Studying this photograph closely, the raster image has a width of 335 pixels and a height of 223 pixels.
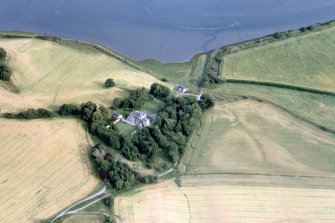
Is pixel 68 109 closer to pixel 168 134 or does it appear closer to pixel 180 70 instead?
pixel 168 134

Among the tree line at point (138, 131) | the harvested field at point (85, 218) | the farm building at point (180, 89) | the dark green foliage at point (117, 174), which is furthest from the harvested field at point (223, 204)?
the farm building at point (180, 89)

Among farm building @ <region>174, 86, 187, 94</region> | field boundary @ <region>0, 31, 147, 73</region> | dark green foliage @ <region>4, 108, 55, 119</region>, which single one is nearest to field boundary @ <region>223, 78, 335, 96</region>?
farm building @ <region>174, 86, 187, 94</region>

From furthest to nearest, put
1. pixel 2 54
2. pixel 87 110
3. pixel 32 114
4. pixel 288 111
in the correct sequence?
pixel 2 54
pixel 288 111
pixel 32 114
pixel 87 110

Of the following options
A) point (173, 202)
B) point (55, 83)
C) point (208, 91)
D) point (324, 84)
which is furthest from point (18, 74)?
point (324, 84)

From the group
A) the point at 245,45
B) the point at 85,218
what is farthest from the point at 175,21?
the point at 85,218

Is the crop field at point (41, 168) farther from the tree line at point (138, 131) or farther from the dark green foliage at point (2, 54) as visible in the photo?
the dark green foliage at point (2, 54)

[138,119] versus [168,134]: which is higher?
[138,119]

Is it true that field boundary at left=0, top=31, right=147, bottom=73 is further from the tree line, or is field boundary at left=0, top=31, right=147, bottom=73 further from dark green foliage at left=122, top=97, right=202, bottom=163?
dark green foliage at left=122, top=97, right=202, bottom=163
